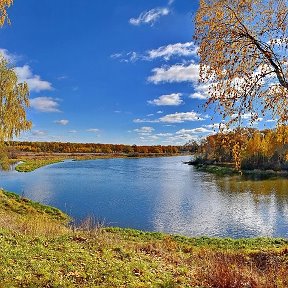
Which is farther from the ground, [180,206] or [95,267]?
[95,267]

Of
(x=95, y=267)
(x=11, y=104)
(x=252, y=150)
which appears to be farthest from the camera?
(x=252, y=150)

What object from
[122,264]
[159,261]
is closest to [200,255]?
[159,261]

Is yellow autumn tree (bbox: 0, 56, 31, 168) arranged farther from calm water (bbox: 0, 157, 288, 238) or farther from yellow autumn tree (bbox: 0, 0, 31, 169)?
calm water (bbox: 0, 157, 288, 238)

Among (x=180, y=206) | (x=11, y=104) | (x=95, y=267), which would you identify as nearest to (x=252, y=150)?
(x=180, y=206)

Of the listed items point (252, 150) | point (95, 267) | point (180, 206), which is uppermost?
point (252, 150)

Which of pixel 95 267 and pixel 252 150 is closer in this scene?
pixel 95 267

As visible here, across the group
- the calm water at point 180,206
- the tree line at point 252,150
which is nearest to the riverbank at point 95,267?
the tree line at point 252,150

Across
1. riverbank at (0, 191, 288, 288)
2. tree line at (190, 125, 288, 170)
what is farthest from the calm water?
riverbank at (0, 191, 288, 288)

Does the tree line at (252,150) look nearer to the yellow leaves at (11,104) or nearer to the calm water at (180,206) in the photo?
the calm water at (180,206)

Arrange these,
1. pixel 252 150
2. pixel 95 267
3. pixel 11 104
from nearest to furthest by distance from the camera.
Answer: pixel 95 267 < pixel 11 104 < pixel 252 150

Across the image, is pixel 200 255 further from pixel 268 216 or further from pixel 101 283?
pixel 268 216

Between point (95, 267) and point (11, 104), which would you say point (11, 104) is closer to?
point (11, 104)

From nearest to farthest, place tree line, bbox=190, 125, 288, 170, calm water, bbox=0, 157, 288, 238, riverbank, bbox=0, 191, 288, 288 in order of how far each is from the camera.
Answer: riverbank, bbox=0, 191, 288, 288, tree line, bbox=190, 125, 288, 170, calm water, bbox=0, 157, 288, 238

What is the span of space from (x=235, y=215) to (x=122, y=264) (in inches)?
796
